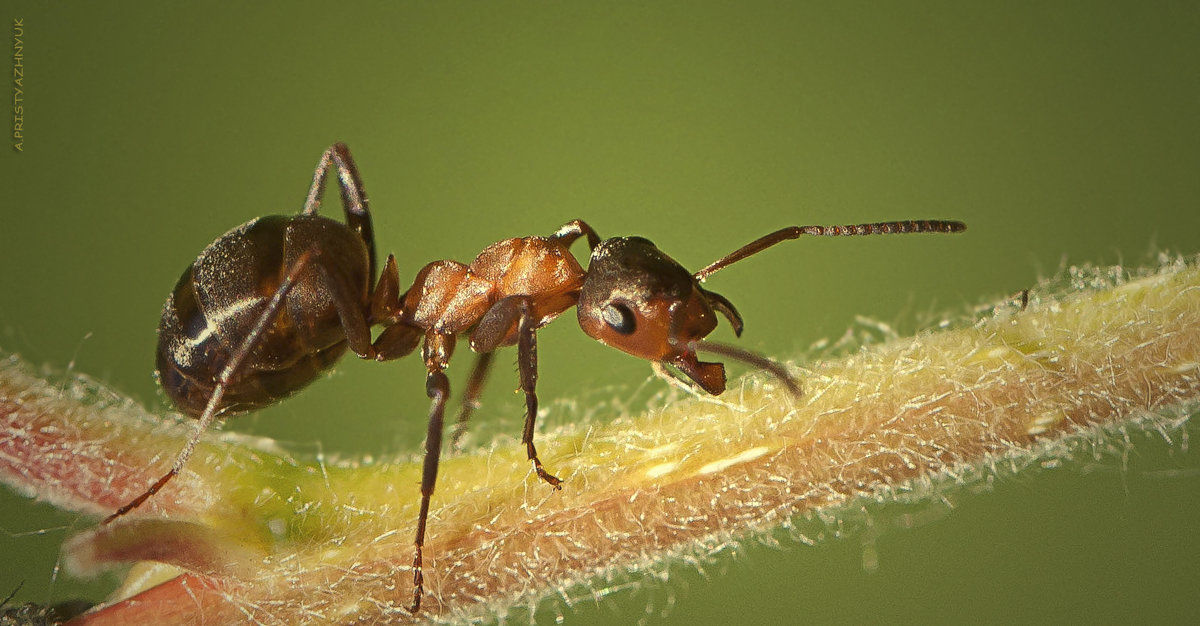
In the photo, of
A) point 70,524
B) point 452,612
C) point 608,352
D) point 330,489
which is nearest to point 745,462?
point 452,612

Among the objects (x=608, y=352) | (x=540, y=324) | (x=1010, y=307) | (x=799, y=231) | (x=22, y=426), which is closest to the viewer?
(x=22, y=426)

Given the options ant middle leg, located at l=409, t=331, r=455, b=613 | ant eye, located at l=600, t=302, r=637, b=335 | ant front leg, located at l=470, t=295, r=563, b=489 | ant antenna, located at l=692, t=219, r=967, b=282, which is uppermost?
ant antenna, located at l=692, t=219, r=967, b=282

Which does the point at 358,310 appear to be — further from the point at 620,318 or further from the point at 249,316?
the point at 620,318

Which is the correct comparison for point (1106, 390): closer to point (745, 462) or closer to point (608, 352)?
point (745, 462)

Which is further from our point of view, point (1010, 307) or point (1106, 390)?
point (1010, 307)

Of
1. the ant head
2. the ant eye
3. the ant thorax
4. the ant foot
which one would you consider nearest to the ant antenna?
the ant head

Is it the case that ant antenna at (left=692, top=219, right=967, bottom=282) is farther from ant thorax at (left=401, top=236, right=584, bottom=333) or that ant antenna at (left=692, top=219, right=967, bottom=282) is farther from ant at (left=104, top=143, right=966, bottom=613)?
ant thorax at (left=401, top=236, right=584, bottom=333)

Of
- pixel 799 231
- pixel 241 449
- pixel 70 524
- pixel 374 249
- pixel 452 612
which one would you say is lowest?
pixel 452 612

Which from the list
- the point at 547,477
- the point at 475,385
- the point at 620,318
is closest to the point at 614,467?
the point at 547,477
